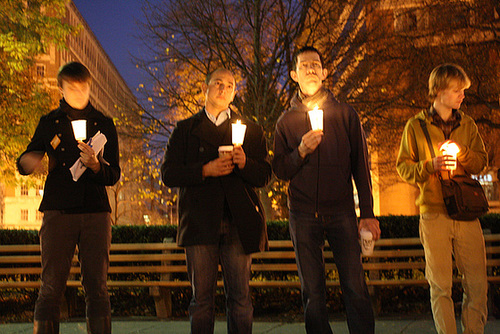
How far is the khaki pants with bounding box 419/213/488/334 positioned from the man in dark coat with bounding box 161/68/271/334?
1.41 metres

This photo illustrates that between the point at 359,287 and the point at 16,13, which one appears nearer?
the point at 359,287

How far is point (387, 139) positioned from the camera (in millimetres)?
17469

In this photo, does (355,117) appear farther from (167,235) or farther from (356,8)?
(356,8)

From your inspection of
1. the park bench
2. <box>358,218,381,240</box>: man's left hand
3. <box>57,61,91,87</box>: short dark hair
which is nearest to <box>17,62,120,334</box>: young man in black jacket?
<box>57,61,91,87</box>: short dark hair

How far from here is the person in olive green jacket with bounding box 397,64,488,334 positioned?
14.4 ft

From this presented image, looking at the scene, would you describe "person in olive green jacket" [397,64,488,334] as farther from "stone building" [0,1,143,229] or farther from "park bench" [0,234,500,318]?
"stone building" [0,1,143,229]

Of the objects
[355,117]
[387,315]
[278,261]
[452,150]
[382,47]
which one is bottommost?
[387,315]

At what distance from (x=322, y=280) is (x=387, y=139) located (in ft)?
45.6

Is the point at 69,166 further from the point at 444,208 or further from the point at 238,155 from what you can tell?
the point at 444,208

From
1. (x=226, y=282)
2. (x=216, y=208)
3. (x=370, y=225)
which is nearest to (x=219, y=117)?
(x=216, y=208)

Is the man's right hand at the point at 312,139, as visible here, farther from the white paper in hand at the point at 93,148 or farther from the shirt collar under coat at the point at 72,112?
the shirt collar under coat at the point at 72,112

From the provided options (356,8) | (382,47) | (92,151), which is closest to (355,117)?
(92,151)

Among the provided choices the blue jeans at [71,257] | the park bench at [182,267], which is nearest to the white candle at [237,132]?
the blue jeans at [71,257]

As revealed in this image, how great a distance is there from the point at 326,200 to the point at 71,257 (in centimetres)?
197
